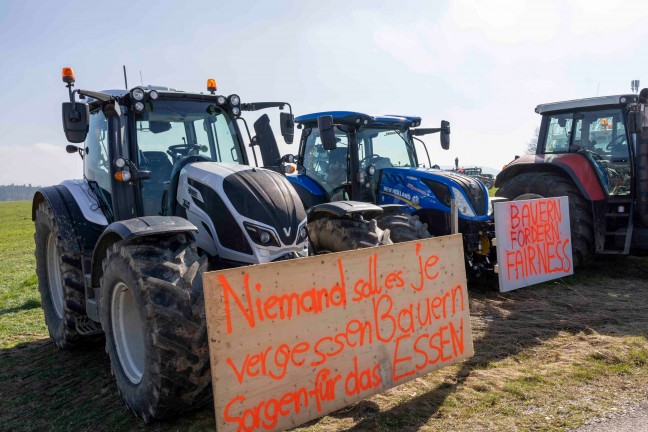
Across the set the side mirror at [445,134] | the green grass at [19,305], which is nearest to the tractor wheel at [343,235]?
the green grass at [19,305]

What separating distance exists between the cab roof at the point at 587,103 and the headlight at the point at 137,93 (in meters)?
6.51

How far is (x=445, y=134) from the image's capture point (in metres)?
8.34

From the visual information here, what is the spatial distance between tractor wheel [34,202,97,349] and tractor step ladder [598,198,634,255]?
268 inches

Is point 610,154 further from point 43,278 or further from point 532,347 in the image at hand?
point 43,278

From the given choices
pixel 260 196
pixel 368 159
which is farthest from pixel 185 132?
pixel 368 159

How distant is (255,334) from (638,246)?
6690mm

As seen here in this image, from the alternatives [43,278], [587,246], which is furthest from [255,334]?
[587,246]

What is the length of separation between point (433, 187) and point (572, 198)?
7.41ft

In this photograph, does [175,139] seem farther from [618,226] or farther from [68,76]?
[618,226]

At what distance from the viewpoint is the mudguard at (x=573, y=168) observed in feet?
26.6

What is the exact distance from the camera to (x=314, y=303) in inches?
135

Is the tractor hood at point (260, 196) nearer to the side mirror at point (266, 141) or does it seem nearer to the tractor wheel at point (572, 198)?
the side mirror at point (266, 141)

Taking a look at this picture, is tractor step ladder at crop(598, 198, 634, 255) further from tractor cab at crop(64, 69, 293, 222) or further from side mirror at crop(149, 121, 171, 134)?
side mirror at crop(149, 121, 171, 134)

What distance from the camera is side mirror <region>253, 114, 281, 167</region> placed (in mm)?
5172
